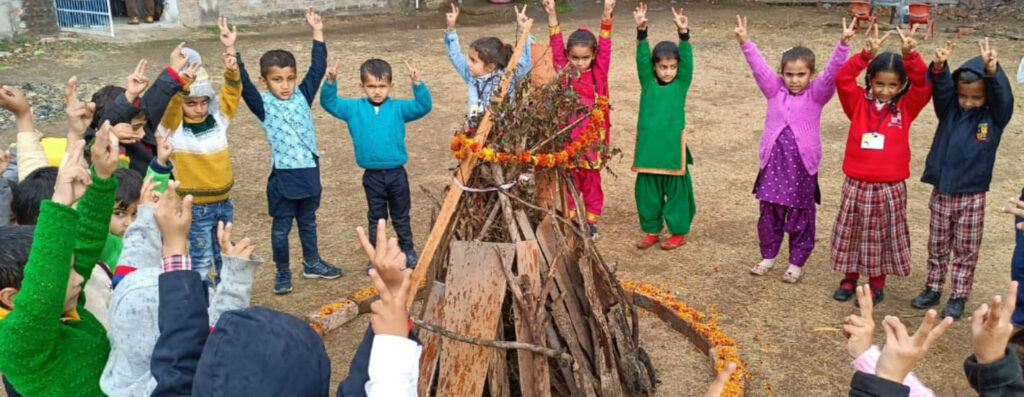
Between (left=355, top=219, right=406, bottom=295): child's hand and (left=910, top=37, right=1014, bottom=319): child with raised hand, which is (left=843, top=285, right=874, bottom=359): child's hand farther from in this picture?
(left=910, top=37, right=1014, bottom=319): child with raised hand

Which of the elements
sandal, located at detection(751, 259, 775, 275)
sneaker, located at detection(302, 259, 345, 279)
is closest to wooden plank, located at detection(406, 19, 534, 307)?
sneaker, located at detection(302, 259, 345, 279)

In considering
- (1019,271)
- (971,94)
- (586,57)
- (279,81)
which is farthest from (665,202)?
(279,81)

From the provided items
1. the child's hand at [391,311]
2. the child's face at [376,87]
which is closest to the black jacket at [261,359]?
the child's hand at [391,311]

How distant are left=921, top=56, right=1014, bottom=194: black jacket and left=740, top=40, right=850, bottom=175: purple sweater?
0.66 m

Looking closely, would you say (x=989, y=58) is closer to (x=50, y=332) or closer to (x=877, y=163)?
(x=877, y=163)

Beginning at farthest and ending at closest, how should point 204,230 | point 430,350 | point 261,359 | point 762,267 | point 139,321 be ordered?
1. point 762,267
2. point 204,230
3. point 430,350
4. point 139,321
5. point 261,359

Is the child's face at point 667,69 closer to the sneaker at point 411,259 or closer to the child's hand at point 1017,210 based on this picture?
the sneaker at point 411,259

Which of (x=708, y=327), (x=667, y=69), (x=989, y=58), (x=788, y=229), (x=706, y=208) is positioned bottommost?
(x=708, y=327)

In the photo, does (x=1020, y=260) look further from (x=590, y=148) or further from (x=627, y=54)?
(x=627, y=54)

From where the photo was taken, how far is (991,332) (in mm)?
2439

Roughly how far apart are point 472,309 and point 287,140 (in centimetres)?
247

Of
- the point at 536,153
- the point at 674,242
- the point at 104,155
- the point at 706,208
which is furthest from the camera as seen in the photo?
the point at 706,208

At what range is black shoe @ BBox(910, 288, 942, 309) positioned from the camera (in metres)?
5.54

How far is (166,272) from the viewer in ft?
8.93
